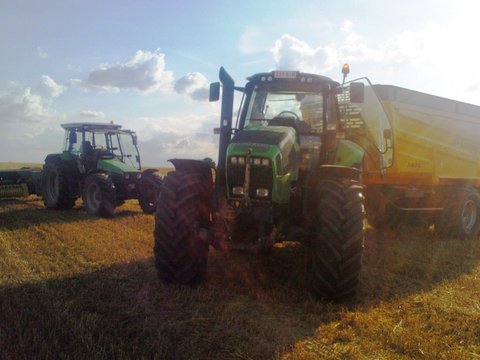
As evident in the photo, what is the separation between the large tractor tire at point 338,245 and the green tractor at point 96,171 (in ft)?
23.1

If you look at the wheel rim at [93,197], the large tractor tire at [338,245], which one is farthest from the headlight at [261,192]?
the wheel rim at [93,197]

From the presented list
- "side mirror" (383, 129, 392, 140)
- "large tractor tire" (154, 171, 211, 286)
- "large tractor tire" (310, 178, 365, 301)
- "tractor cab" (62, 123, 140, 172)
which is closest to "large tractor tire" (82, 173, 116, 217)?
"tractor cab" (62, 123, 140, 172)

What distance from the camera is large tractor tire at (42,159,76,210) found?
39.0 ft

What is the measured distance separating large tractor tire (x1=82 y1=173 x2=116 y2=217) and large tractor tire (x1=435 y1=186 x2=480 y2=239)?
7.39 m

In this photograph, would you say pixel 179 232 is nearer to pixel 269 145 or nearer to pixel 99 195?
pixel 269 145

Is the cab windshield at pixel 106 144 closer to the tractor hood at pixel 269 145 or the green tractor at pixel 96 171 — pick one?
the green tractor at pixel 96 171

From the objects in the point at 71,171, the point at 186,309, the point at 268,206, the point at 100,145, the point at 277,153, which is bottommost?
the point at 186,309

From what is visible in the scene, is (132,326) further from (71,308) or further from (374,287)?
(374,287)

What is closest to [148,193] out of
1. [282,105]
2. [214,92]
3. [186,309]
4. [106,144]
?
[106,144]

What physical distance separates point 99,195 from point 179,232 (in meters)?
6.42

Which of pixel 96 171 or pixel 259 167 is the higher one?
pixel 259 167

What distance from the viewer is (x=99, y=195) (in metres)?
10.9

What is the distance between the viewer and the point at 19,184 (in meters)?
13.3

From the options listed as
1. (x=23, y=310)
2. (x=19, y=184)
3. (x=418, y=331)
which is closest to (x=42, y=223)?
(x=19, y=184)
